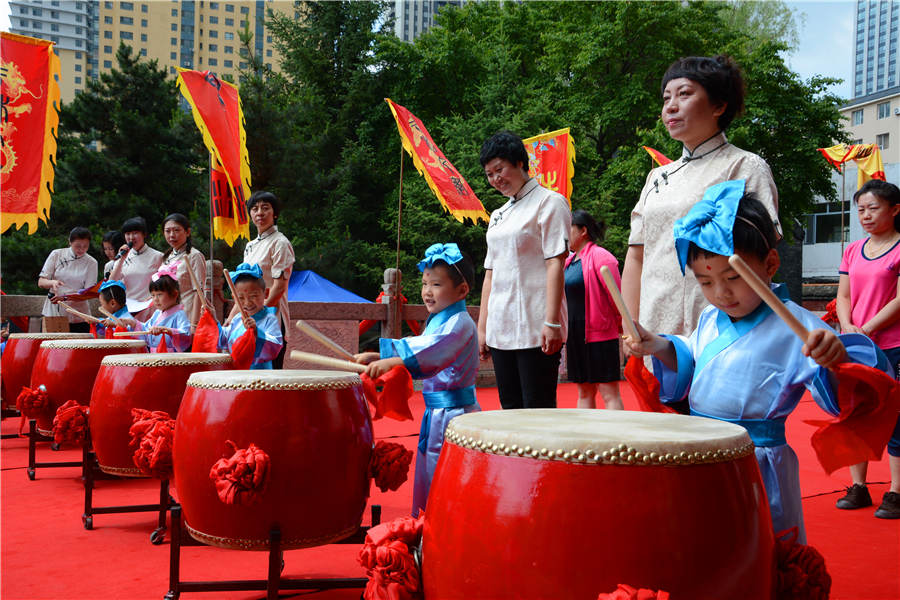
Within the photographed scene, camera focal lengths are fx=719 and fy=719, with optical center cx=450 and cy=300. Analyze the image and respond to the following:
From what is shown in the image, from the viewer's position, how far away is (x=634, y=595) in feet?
2.80

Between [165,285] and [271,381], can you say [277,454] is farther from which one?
[165,285]

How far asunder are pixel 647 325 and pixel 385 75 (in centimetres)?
1371

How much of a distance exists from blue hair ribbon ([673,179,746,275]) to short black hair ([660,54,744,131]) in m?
0.51

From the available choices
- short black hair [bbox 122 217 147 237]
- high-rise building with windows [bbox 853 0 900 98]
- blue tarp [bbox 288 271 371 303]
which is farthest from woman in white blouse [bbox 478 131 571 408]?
high-rise building with windows [bbox 853 0 900 98]

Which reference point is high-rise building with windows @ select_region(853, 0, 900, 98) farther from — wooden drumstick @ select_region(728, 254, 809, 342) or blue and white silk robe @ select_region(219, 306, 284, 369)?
wooden drumstick @ select_region(728, 254, 809, 342)

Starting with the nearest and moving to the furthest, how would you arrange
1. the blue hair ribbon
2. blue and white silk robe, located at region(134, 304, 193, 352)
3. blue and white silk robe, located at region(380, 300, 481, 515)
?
the blue hair ribbon, blue and white silk robe, located at region(380, 300, 481, 515), blue and white silk robe, located at region(134, 304, 193, 352)

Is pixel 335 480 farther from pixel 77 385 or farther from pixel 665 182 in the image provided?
pixel 77 385

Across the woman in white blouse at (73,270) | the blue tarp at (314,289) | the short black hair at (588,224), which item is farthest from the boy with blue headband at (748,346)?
the blue tarp at (314,289)

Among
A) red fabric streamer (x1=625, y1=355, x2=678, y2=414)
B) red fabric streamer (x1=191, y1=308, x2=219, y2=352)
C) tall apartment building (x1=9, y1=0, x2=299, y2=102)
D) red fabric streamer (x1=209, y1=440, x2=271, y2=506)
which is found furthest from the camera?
tall apartment building (x1=9, y1=0, x2=299, y2=102)

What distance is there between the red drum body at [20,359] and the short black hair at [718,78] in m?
3.42

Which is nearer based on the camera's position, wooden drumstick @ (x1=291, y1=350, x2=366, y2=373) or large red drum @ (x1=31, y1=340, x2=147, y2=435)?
wooden drumstick @ (x1=291, y1=350, x2=366, y2=373)

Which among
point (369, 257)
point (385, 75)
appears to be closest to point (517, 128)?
point (369, 257)

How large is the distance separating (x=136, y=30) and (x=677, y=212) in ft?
158

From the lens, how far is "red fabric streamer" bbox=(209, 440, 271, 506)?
158cm
